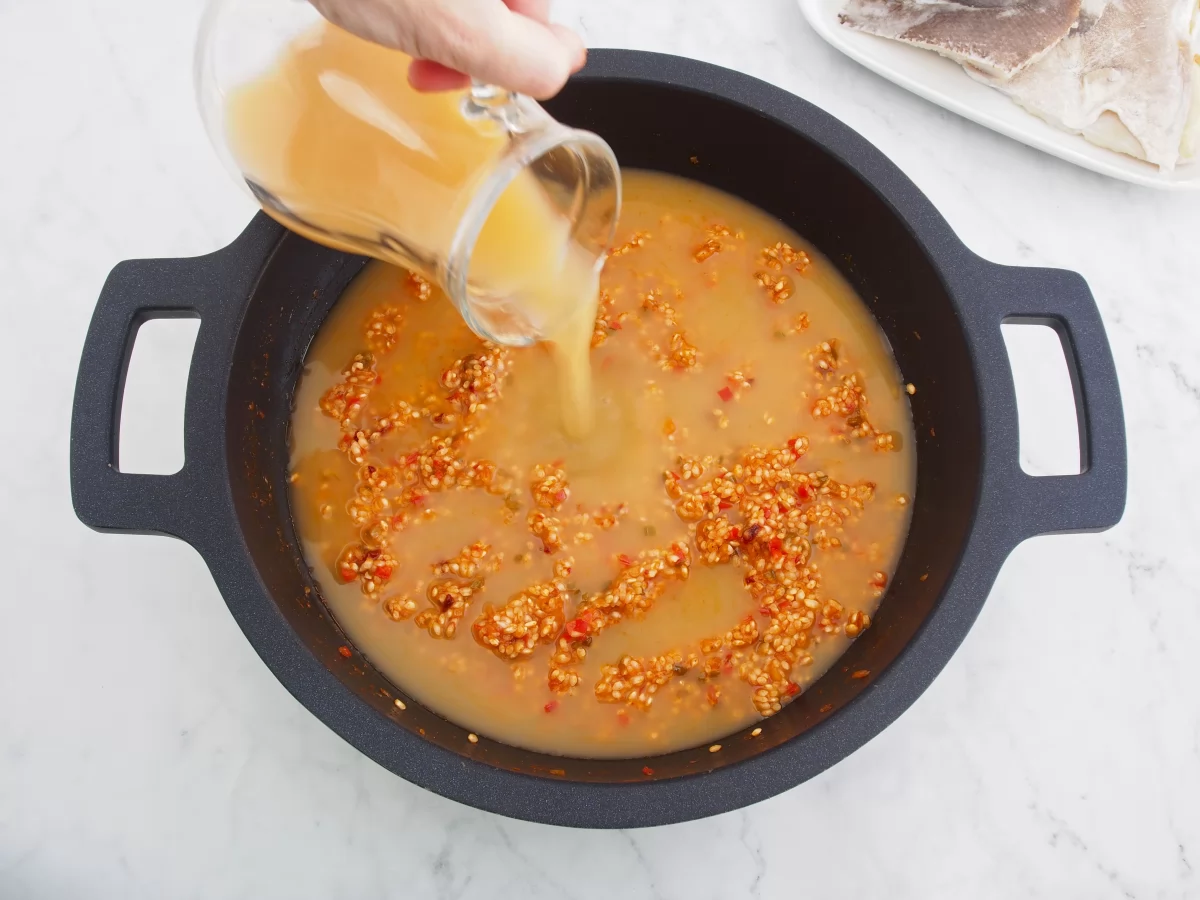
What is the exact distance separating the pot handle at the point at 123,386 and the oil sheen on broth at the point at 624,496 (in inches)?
12.0

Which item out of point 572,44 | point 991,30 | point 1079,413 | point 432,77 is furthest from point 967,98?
point 432,77

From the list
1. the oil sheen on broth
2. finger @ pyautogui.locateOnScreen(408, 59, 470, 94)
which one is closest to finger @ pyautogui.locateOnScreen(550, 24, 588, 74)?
finger @ pyautogui.locateOnScreen(408, 59, 470, 94)

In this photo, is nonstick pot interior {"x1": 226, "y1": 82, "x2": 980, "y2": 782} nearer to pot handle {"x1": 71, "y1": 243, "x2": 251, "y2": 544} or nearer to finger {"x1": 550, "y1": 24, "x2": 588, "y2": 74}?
pot handle {"x1": 71, "y1": 243, "x2": 251, "y2": 544}

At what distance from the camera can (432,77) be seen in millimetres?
1153

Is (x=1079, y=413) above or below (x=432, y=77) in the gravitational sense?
below

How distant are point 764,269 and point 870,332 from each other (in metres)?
0.23

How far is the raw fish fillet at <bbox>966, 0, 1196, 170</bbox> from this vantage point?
189 cm

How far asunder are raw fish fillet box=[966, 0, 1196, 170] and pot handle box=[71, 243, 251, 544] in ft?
5.10

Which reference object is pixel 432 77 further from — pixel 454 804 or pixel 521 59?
pixel 454 804

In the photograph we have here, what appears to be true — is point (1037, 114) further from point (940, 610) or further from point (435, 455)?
point (435, 455)

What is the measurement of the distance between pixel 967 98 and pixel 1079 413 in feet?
2.72

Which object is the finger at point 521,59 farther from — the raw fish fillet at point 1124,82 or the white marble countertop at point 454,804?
the raw fish fillet at point 1124,82

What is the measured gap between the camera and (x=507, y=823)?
1668mm

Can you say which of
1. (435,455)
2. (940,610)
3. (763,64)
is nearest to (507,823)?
(435,455)
